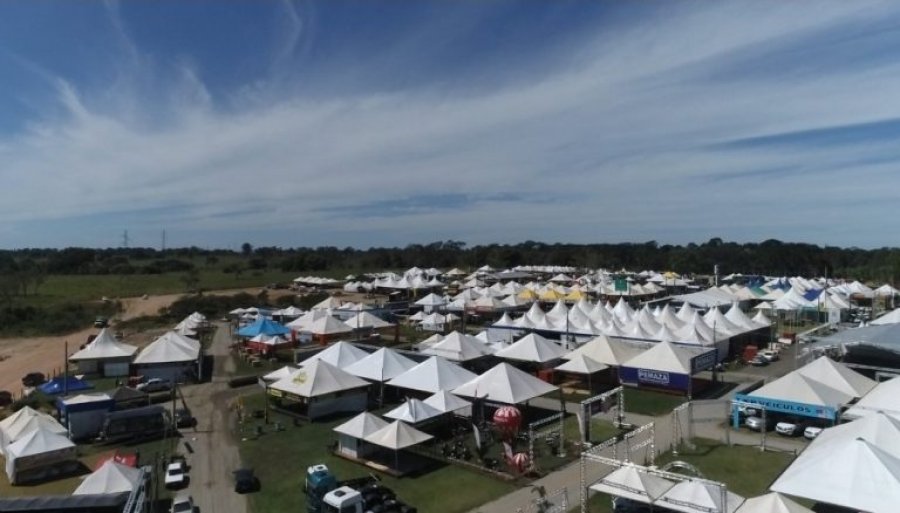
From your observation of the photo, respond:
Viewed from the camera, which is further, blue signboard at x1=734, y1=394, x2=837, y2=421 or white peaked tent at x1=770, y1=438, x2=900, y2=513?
blue signboard at x1=734, y1=394, x2=837, y2=421

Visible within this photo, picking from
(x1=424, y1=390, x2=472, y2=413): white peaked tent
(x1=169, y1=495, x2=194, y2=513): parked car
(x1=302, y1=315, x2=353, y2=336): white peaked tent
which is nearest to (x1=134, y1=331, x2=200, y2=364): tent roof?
(x1=302, y1=315, x2=353, y2=336): white peaked tent

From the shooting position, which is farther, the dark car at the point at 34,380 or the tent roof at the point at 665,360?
the dark car at the point at 34,380

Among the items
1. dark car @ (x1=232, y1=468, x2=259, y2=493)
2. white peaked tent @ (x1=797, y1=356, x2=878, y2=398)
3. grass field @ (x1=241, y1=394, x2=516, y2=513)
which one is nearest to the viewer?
grass field @ (x1=241, y1=394, x2=516, y2=513)

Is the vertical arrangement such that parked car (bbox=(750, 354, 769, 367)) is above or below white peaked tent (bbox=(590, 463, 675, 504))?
below

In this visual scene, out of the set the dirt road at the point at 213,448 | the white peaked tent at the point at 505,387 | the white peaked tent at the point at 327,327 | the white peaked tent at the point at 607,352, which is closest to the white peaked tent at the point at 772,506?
the white peaked tent at the point at 505,387

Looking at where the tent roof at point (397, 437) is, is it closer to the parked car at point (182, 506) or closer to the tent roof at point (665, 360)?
the parked car at point (182, 506)

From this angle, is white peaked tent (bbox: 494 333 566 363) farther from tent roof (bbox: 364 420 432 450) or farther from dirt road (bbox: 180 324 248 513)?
dirt road (bbox: 180 324 248 513)

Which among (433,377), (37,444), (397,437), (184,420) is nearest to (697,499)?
(397,437)

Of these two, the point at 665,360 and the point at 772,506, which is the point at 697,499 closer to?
the point at 772,506
